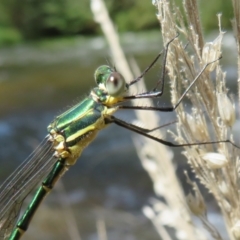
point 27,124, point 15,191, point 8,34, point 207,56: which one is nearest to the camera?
point 207,56

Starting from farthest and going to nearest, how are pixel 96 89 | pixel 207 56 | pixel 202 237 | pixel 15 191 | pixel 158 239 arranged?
pixel 158 239 → pixel 15 191 → pixel 96 89 → pixel 202 237 → pixel 207 56

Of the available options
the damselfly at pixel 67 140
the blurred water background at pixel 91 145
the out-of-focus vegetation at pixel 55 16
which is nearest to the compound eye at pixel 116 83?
the damselfly at pixel 67 140

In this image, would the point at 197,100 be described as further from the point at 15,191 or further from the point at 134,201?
the point at 134,201

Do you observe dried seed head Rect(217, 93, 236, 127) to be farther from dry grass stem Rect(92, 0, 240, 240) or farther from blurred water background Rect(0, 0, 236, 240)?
blurred water background Rect(0, 0, 236, 240)

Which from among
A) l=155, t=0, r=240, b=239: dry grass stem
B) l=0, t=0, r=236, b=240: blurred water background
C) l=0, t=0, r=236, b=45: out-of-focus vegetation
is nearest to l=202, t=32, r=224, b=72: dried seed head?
l=155, t=0, r=240, b=239: dry grass stem

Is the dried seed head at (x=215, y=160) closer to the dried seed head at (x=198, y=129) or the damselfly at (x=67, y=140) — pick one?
the dried seed head at (x=198, y=129)

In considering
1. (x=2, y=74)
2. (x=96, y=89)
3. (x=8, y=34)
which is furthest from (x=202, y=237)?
(x=8, y=34)

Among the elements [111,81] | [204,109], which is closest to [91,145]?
[111,81]
